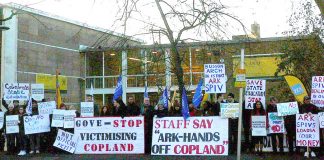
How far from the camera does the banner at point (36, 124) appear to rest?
17062mm

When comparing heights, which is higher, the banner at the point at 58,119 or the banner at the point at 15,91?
the banner at the point at 15,91

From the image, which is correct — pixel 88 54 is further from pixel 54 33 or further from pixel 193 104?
pixel 193 104

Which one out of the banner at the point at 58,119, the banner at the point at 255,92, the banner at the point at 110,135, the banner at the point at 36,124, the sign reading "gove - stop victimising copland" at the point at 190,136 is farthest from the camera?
the banner at the point at 58,119

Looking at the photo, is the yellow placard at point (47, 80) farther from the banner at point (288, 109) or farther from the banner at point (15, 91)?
the banner at point (288, 109)

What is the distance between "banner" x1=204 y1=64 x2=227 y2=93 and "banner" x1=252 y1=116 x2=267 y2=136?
4.49ft

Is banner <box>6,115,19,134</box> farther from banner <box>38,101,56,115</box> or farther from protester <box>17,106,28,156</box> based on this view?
banner <box>38,101,56,115</box>

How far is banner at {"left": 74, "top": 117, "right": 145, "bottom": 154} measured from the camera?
53.4 ft

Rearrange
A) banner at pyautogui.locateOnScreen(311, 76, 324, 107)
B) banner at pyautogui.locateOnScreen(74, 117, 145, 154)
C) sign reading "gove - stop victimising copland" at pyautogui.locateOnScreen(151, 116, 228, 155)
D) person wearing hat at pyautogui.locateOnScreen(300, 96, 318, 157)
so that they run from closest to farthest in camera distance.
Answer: person wearing hat at pyautogui.locateOnScreen(300, 96, 318, 157)
banner at pyautogui.locateOnScreen(311, 76, 324, 107)
sign reading "gove - stop victimising copland" at pyautogui.locateOnScreen(151, 116, 228, 155)
banner at pyautogui.locateOnScreen(74, 117, 145, 154)

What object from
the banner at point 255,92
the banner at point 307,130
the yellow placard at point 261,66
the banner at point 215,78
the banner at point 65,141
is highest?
the yellow placard at point 261,66

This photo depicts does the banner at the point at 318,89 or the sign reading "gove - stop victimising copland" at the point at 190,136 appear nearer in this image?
the banner at the point at 318,89

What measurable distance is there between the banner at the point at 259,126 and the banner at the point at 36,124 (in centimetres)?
719

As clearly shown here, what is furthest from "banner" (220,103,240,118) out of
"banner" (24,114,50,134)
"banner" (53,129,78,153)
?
"banner" (24,114,50,134)

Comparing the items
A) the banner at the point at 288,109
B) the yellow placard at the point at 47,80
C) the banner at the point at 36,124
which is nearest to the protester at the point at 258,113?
the banner at the point at 288,109

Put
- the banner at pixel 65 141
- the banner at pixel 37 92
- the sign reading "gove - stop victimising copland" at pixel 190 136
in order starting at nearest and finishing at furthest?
the sign reading "gove - stop victimising copland" at pixel 190 136, the banner at pixel 65 141, the banner at pixel 37 92
